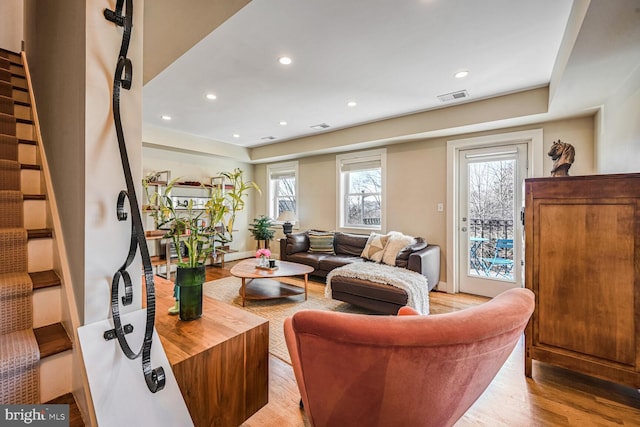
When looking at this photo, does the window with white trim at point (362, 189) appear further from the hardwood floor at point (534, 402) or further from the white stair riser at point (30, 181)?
the white stair riser at point (30, 181)

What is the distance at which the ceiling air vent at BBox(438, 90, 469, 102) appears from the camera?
3.17 m

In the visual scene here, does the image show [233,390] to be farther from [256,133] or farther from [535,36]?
[256,133]

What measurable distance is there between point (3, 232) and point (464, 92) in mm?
3894

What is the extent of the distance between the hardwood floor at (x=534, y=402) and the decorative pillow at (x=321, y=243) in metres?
2.62

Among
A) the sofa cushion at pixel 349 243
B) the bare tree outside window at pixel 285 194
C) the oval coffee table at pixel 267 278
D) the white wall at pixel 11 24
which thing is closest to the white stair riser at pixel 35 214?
the oval coffee table at pixel 267 278

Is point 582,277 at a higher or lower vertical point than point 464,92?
lower

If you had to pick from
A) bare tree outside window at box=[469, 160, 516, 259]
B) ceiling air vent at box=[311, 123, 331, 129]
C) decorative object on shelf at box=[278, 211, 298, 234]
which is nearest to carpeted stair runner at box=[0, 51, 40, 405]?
ceiling air vent at box=[311, 123, 331, 129]

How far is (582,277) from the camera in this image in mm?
1817

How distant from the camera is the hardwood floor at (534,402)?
1.61 meters

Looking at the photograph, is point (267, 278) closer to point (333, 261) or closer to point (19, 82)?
point (333, 261)

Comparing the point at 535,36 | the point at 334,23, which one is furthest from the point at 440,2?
the point at 535,36

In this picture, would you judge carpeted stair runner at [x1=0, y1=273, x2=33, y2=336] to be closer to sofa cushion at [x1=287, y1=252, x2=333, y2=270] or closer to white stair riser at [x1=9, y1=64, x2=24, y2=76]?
white stair riser at [x1=9, y1=64, x2=24, y2=76]

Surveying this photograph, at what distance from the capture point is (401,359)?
785 mm

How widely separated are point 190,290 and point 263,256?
2.42m
